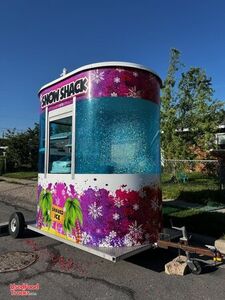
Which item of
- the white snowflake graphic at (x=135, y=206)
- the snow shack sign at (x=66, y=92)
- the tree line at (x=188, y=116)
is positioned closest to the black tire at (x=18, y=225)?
the snow shack sign at (x=66, y=92)

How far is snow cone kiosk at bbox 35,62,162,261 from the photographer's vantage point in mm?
4805

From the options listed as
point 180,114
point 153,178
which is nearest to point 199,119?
point 180,114

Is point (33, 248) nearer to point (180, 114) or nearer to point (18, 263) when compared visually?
point (18, 263)

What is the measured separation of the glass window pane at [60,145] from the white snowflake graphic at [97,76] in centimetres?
76

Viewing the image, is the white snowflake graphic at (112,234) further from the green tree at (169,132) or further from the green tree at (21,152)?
the green tree at (21,152)

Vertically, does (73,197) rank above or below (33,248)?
above

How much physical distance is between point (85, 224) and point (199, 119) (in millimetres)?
12412

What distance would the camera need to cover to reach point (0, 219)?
8.88m

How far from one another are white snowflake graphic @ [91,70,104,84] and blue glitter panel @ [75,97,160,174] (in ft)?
0.96

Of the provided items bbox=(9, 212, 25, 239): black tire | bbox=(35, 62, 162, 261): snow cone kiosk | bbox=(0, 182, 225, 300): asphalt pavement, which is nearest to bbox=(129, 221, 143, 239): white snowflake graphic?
bbox=(35, 62, 162, 261): snow cone kiosk

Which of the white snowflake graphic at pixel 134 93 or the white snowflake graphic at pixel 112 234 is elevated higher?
the white snowflake graphic at pixel 134 93

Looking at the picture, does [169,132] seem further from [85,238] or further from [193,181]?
[85,238]

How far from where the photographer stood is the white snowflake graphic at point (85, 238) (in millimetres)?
4888

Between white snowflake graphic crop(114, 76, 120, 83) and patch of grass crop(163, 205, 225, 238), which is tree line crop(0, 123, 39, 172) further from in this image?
white snowflake graphic crop(114, 76, 120, 83)
